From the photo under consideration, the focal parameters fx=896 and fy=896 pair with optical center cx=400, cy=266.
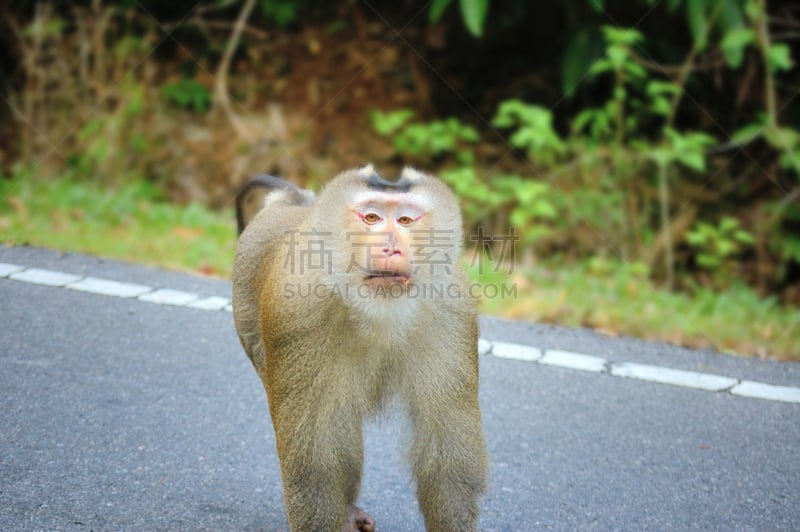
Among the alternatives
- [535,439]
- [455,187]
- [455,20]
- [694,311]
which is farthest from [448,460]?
[455,20]

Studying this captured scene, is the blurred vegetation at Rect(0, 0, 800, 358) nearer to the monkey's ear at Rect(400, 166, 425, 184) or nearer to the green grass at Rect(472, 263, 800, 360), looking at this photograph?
the green grass at Rect(472, 263, 800, 360)

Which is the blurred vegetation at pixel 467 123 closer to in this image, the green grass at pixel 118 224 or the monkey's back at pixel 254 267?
the green grass at pixel 118 224

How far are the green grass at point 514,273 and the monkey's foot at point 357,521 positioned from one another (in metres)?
2.31

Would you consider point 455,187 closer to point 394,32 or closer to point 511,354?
point 394,32

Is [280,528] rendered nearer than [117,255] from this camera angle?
Yes

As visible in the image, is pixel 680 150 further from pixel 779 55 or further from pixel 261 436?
pixel 261 436

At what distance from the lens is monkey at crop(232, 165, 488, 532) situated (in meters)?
2.54

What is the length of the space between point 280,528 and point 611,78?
20.3ft

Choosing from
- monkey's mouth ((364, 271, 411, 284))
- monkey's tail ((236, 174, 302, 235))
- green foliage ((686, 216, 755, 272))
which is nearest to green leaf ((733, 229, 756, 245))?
green foliage ((686, 216, 755, 272))

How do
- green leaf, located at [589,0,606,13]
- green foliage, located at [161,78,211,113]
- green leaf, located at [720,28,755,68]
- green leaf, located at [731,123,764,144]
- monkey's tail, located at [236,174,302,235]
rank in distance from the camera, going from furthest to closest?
green foliage, located at [161,78,211,113] → green leaf, located at [589,0,606,13] → green leaf, located at [731,123,764,144] → green leaf, located at [720,28,755,68] → monkey's tail, located at [236,174,302,235]

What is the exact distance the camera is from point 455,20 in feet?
28.6

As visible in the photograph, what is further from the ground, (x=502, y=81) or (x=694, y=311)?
(x=502, y=81)

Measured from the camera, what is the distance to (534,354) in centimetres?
443

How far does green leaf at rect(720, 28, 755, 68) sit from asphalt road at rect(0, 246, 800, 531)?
311cm
